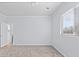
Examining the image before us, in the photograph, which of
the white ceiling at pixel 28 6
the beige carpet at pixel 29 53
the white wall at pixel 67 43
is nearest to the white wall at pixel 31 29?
the beige carpet at pixel 29 53

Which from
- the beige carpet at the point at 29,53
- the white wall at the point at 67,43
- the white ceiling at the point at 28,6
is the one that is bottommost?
the beige carpet at the point at 29,53

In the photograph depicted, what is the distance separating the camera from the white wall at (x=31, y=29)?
342 inches

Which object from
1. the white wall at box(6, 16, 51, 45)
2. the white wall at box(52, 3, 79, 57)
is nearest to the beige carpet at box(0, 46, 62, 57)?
the white wall at box(52, 3, 79, 57)

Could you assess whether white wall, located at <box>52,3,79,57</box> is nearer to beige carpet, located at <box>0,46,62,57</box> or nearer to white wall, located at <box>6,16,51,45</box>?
beige carpet, located at <box>0,46,62,57</box>

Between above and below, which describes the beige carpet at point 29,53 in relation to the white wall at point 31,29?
below

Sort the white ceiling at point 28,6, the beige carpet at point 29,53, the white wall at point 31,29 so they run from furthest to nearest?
1. the white wall at point 31,29
2. the beige carpet at point 29,53
3. the white ceiling at point 28,6

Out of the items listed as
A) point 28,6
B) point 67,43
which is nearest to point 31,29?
point 28,6

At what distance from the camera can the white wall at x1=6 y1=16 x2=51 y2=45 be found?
342 inches

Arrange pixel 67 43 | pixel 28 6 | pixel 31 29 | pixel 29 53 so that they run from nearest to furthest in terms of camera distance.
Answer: pixel 67 43, pixel 28 6, pixel 29 53, pixel 31 29

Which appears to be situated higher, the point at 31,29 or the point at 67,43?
the point at 31,29

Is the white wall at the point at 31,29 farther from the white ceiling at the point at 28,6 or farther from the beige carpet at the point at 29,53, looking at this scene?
the white ceiling at the point at 28,6

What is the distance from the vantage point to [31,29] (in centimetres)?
874

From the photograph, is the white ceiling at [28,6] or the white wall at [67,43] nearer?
the white wall at [67,43]

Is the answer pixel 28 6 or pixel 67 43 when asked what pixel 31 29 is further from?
pixel 67 43
